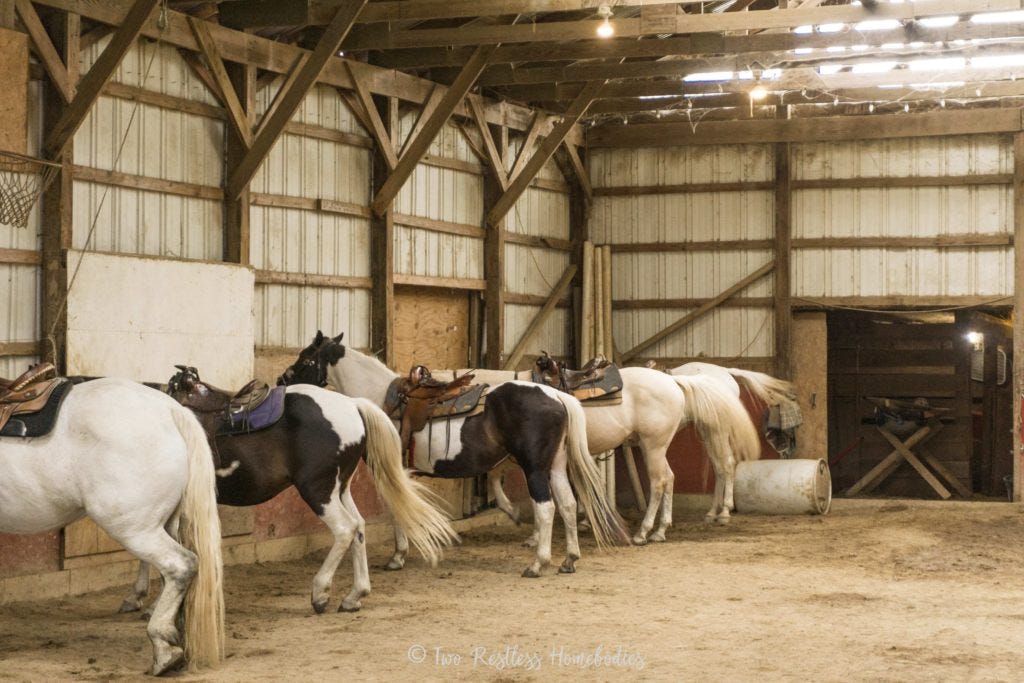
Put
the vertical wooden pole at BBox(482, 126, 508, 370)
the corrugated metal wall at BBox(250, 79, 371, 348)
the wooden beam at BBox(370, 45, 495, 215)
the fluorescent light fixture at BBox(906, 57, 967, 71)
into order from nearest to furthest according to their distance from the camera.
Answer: the corrugated metal wall at BBox(250, 79, 371, 348), the wooden beam at BBox(370, 45, 495, 215), the fluorescent light fixture at BBox(906, 57, 967, 71), the vertical wooden pole at BBox(482, 126, 508, 370)

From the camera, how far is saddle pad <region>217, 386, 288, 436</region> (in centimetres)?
696

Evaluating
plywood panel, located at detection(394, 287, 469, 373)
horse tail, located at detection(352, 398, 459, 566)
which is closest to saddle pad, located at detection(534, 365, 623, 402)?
plywood panel, located at detection(394, 287, 469, 373)

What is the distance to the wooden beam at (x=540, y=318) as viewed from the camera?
504 inches

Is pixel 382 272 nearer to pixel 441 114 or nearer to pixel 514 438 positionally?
pixel 441 114

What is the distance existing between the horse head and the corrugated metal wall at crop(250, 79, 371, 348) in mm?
2618

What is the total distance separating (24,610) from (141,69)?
3688mm

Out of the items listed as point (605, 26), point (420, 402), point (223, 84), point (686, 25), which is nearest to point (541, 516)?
point (420, 402)

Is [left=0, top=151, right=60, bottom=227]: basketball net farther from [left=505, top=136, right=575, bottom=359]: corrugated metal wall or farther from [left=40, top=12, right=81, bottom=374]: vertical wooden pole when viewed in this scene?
[left=505, top=136, right=575, bottom=359]: corrugated metal wall

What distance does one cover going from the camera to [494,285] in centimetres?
1238

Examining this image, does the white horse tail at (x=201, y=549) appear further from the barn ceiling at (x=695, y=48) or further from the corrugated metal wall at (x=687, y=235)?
the corrugated metal wall at (x=687, y=235)

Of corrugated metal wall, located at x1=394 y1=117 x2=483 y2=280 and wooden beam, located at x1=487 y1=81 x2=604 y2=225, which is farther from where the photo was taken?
wooden beam, located at x1=487 y1=81 x2=604 y2=225

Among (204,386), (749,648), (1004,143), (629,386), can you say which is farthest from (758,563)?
(1004,143)

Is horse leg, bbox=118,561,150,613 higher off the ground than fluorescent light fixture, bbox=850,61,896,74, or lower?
lower

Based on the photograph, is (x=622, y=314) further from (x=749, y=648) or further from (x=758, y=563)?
(x=749, y=648)
